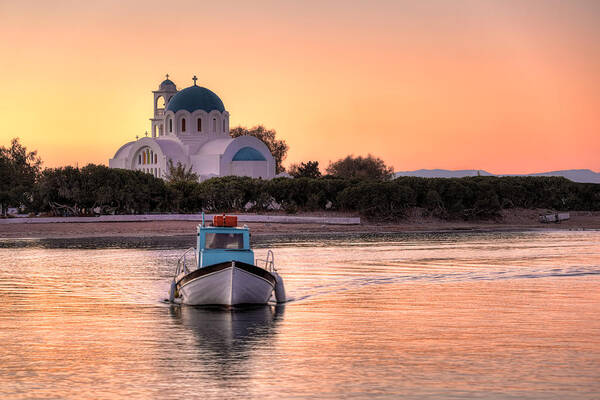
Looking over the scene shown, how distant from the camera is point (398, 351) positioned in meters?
14.5

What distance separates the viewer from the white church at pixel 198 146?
9275 cm

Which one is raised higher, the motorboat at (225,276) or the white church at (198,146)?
the white church at (198,146)

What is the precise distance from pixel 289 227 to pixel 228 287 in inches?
1358

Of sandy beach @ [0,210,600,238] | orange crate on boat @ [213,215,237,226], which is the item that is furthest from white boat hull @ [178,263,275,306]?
sandy beach @ [0,210,600,238]

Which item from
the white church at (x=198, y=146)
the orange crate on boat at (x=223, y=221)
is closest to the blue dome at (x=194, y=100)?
the white church at (x=198, y=146)

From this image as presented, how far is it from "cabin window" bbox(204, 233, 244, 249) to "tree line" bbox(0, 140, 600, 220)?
123ft

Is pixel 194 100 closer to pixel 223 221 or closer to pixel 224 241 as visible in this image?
pixel 223 221

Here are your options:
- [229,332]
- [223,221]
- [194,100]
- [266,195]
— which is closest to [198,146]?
[194,100]

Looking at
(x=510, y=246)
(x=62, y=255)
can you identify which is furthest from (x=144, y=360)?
(x=510, y=246)

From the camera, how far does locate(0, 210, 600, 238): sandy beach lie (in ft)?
158

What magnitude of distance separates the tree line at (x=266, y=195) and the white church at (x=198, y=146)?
21.8 metres

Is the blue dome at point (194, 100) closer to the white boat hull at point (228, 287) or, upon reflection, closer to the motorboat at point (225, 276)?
the motorboat at point (225, 276)

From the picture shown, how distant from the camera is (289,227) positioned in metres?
53.7

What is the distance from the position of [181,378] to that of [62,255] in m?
23.3
